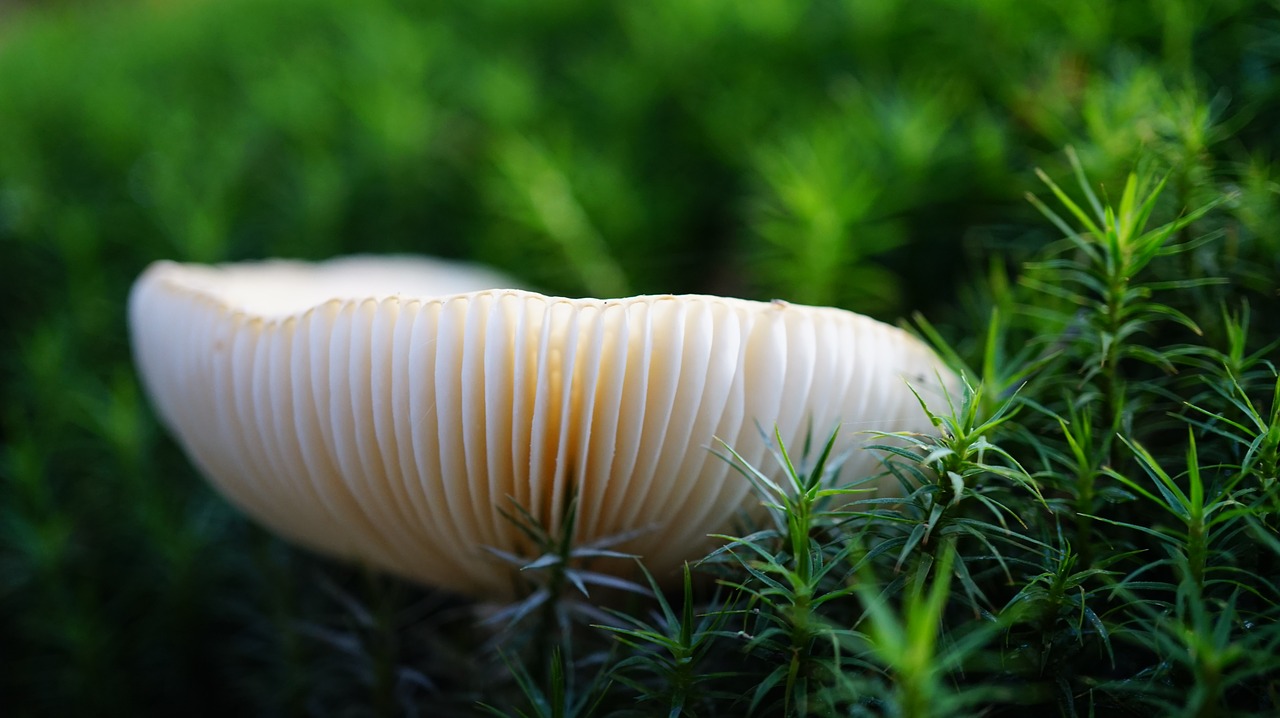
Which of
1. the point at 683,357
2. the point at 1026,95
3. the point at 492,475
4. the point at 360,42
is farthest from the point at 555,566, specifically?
the point at 360,42

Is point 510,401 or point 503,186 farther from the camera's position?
point 503,186

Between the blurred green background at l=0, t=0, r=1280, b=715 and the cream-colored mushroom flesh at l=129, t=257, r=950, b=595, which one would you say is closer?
the cream-colored mushroom flesh at l=129, t=257, r=950, b=595

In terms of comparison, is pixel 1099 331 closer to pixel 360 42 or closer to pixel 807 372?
pixel 807 372

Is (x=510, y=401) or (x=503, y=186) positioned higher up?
(x=503, y=186)

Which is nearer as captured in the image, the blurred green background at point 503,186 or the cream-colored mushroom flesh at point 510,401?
the cream-colored mushroom flesh at point 510,401
